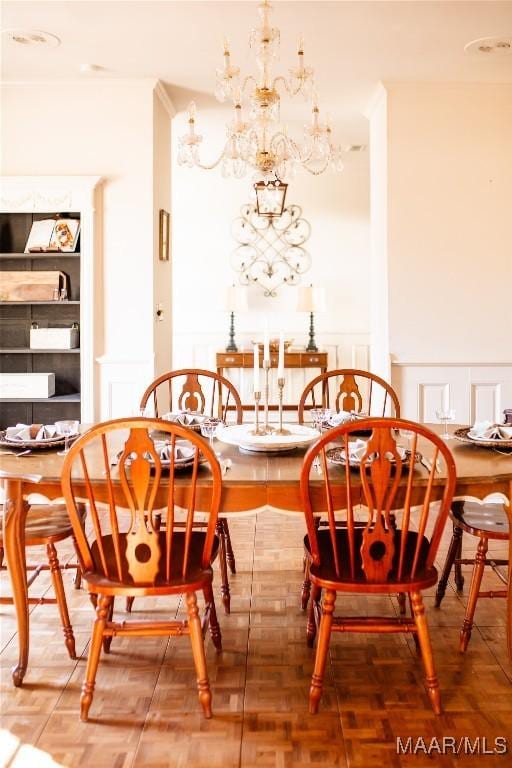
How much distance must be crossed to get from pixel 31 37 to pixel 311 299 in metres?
3.54

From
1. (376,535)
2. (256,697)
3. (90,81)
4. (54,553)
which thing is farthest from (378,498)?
(90,81)

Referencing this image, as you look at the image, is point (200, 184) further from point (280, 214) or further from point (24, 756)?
point (24, 756)

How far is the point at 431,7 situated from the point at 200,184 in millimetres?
4051

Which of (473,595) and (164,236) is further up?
(164,236)

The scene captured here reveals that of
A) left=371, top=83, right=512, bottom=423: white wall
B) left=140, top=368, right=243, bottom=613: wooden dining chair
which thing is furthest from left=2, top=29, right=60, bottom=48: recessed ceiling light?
left=371, top=83, right=512, bottom=423: white wall

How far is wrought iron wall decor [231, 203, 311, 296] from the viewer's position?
7.16 metres

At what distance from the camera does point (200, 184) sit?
23.5 feet

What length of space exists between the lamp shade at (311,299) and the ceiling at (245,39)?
7.23 feet

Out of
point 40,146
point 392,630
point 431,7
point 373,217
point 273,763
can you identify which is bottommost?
point 273,763

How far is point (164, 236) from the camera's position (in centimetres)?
479

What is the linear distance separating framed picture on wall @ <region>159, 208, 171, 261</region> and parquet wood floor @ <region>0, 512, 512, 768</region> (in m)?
2.73

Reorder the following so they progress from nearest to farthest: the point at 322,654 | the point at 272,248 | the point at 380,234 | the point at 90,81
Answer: the point at 322,654
the point at 90,81
the point at 380,234
the point at 272,248

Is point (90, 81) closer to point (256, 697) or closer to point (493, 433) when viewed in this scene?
point (493, 433)

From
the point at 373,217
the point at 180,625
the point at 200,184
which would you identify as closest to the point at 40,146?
the point at 373,217
